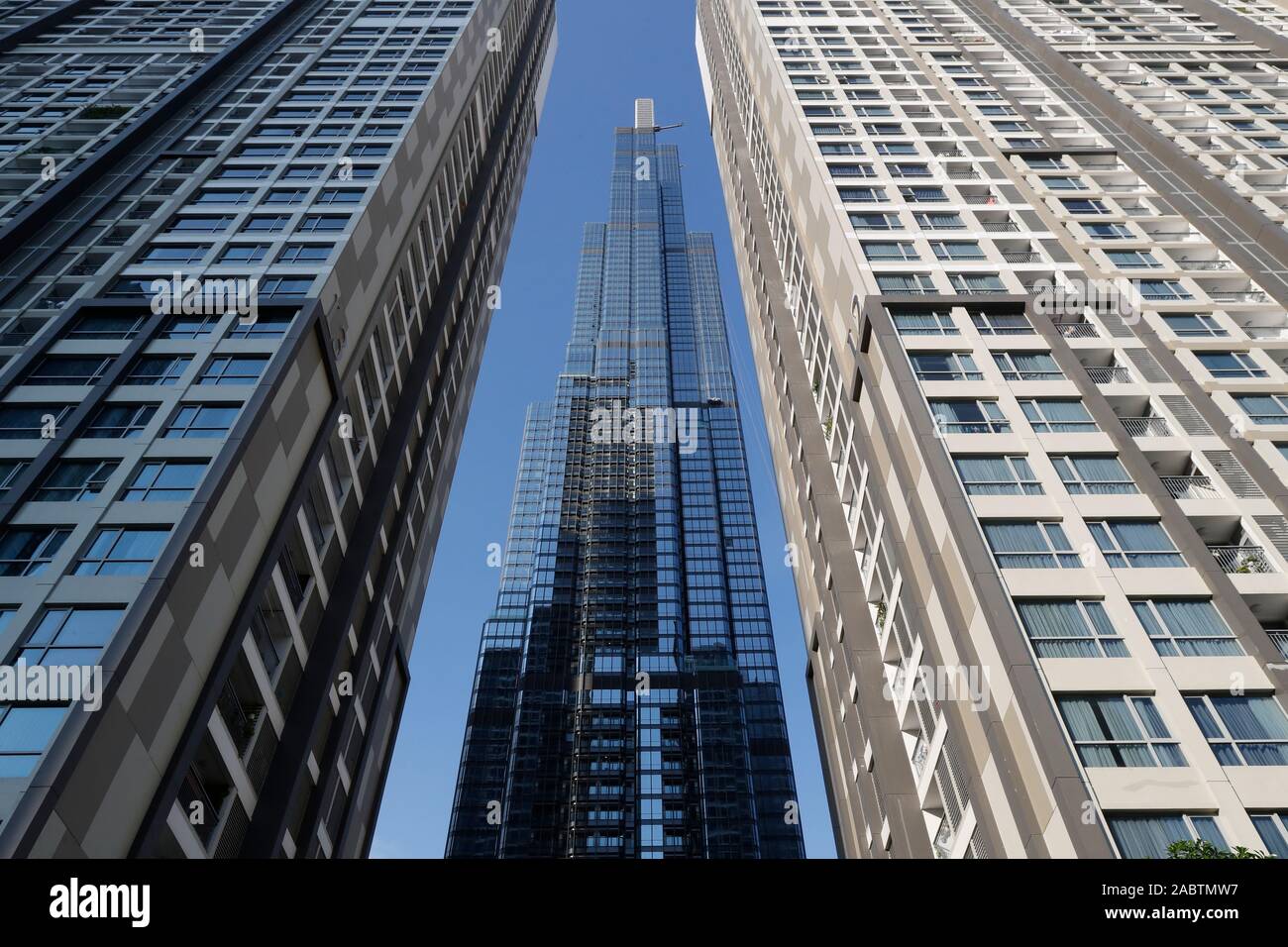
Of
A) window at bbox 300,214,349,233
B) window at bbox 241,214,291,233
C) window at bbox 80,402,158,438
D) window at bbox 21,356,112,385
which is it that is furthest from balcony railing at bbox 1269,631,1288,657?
window at bbox 241,214,291,233

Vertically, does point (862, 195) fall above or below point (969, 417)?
above

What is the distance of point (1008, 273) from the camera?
35.2 metres

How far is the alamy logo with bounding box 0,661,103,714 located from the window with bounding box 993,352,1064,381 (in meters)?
29.1

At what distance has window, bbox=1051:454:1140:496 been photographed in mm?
26797

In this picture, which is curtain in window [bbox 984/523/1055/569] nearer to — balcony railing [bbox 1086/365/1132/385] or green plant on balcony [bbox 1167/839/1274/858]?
green plant on balcony [bbox 1167/839/1274/858]

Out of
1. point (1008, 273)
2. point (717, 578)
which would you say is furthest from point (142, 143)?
point (717, 578)

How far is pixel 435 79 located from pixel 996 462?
3814 centimetres

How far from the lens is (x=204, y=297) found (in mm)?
31297

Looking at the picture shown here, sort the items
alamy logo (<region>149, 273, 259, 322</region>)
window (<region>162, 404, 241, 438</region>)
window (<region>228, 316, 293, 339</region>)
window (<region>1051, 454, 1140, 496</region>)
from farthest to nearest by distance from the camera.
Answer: alamy logo (<region>149, 273, 259, 322</region>) < window (<region>228, 316, 293, 339</region>) < window (<region>1051, 454, 1140, 496</region>) < window (<region>162, 404, 241, 438</region>)

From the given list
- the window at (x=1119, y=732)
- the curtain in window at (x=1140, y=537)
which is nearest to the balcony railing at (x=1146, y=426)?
the curtain in window at (x=1140, y=537)

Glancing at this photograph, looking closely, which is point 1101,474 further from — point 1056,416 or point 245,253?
point 245,253

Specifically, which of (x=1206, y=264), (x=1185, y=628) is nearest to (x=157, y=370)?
(x=1185, y=628)

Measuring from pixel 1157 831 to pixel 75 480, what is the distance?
29130 millimetres
